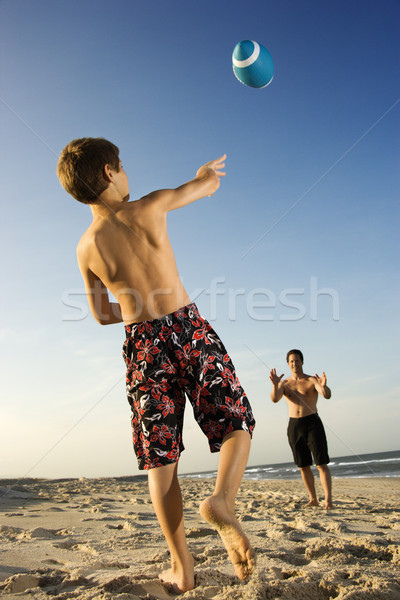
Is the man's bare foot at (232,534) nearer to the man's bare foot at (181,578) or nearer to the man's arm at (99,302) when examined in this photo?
the man's bare foot at (181,578)

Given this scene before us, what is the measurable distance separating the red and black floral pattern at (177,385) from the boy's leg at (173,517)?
67 millimetres

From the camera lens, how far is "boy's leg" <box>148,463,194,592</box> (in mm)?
2180

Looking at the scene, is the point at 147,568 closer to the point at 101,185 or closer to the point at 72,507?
the point at 101,185

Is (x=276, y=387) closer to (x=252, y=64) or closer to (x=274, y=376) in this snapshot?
(x=274, y=376)

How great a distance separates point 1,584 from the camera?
2.22m

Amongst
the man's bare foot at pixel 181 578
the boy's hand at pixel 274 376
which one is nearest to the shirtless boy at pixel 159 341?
the man's bare foot at pixel 181 578

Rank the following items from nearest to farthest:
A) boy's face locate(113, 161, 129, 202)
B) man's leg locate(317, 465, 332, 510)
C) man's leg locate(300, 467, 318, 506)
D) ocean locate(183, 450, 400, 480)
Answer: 1. boy's face locate(113, 161, 129, 202)
2. man's leg locate(317, 465, 332, 510)
3. man's leg locate(300, 467, 318, 506)
4. ocean locate(183, 450, 400, 480)

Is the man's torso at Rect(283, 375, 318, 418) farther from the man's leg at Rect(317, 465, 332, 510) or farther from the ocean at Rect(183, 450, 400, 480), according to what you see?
the ocean at Rect(183, 450, 400, 480)

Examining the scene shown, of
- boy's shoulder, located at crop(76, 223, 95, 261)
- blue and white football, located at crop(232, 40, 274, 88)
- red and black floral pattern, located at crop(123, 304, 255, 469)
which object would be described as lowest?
red and black floral pattern, located at crop(123, 304, 255, 469)

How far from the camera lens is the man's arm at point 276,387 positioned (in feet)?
18.4

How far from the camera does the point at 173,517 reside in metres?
2.20

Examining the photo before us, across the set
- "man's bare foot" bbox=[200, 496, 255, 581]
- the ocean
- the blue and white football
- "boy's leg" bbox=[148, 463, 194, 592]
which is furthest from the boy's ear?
the ocean

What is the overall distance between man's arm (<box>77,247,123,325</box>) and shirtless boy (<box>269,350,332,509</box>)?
11.0ft

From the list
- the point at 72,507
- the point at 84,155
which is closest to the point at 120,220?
the point at 84,155
